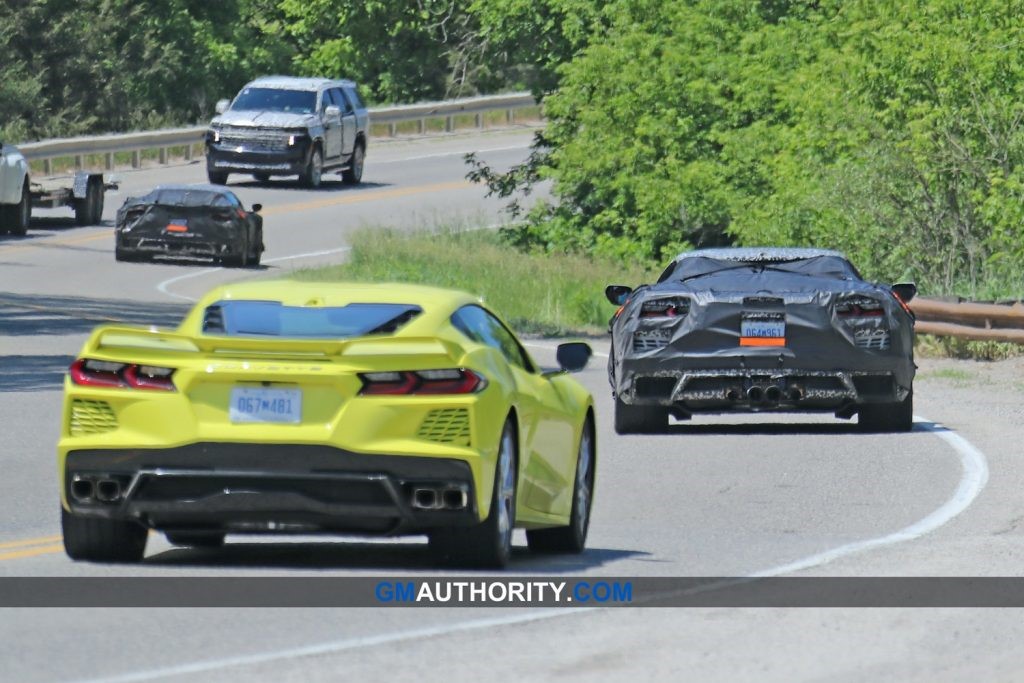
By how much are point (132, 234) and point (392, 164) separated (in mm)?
21493

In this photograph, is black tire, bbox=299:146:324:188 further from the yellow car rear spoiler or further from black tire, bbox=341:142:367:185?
the yellow car rear spoiler

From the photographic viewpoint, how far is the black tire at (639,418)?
1858 centimetres

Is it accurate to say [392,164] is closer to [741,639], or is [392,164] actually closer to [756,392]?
[756,392]

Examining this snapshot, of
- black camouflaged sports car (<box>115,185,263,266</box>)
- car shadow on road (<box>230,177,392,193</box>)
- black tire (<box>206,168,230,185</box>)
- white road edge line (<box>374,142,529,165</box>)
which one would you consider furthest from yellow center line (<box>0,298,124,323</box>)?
white road edge line (<box>374,142,529,165</box>)

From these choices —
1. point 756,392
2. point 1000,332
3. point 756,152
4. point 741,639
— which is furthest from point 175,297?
point 741,639

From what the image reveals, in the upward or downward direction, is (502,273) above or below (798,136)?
below

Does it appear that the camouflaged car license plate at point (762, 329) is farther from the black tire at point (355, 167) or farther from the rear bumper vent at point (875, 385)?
the black tire at point (355, 167)

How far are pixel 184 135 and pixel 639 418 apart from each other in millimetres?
40989

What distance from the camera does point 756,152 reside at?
129ft

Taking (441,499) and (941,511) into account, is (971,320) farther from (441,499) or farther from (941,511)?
(441,499)

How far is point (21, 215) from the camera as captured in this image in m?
43.8

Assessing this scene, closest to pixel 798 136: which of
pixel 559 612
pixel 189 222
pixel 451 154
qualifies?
pixel 189 222

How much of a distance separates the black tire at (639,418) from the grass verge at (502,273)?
12707mm

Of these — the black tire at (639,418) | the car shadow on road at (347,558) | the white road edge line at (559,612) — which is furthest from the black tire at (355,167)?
the car shadow on road at (347,558)
